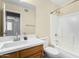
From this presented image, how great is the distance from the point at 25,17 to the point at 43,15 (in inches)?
27.9

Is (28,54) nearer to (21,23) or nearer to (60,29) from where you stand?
(21,23)

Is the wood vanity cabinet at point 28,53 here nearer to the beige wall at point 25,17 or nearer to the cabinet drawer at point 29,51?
the cabinet drawer at point 29,51

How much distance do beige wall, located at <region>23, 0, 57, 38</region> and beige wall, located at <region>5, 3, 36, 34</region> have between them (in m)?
0.19

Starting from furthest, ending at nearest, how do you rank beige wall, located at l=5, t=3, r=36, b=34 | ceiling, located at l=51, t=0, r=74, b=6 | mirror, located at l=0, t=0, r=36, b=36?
ceiling, located at l=51, t=0, r=74, b=6 → beige wall, located at l=5, t=3, r=36, b=34 → mirror, located at l=0, t=0, r=36, b=36

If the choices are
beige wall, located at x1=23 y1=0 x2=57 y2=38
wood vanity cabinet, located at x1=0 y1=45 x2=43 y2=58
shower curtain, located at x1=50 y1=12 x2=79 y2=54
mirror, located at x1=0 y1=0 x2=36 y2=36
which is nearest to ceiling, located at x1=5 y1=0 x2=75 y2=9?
mirror, located at x1=0 y1=0 x2=36 y2=36

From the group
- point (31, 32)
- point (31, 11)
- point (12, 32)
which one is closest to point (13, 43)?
point (12, 32)

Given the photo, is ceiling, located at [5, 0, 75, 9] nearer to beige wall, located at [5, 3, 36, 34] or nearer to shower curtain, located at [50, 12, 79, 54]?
beige wall, located at [5, 3, 36, 34]

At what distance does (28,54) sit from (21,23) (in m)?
0.86

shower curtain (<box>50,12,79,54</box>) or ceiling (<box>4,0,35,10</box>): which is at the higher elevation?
ceiling (<box>4,0,35,10</box>)

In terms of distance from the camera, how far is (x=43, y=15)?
249cm

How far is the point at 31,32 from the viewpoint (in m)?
2.17

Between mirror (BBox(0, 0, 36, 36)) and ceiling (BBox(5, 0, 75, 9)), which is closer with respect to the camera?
mirror (BBox(0, 0, 36, 36))

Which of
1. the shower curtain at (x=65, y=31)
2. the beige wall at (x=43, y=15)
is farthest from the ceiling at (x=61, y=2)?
the shower curtain at (x=65, y=31)

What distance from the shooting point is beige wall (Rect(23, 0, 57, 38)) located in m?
2.32
